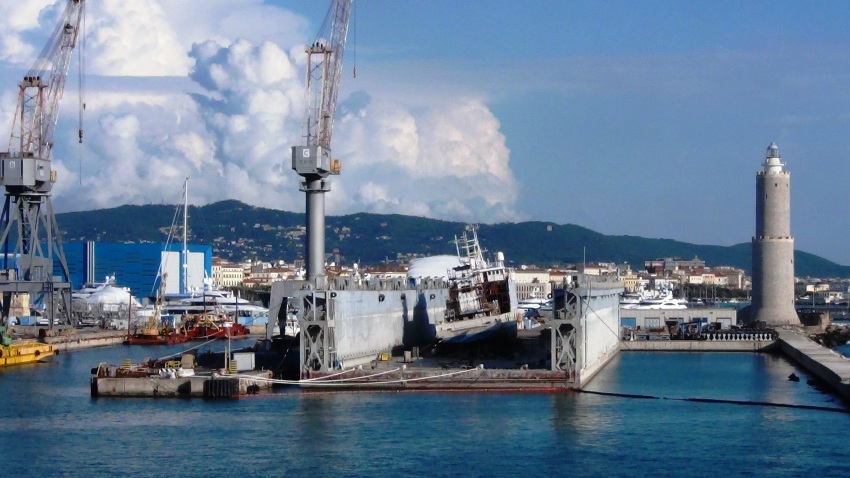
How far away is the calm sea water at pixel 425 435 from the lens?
1239 inches

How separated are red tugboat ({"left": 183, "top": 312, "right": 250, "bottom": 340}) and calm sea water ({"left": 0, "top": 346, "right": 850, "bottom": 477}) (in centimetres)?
4117

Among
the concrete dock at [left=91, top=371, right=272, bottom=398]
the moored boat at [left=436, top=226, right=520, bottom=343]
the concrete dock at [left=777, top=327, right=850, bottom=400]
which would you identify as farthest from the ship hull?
the concrete dock at [left=91, top=371, right=272, bottom=398]

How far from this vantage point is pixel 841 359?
184 feet

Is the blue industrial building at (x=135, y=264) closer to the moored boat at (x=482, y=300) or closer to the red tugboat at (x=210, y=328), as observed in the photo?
the red tugboat at (x=210, y=328)

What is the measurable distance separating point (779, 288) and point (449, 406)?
148 ft

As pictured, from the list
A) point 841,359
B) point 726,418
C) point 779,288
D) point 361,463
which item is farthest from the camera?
point 779,288

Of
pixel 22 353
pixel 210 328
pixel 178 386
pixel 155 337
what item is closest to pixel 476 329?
pixel 178 386

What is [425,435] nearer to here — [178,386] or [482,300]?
[178,386]

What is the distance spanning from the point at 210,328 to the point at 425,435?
5884 cm

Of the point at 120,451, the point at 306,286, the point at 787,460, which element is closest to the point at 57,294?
the point at 306,286

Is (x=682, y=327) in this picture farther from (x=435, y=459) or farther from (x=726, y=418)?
(x=435, y=459)

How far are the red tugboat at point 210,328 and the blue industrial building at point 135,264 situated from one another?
4643 cm

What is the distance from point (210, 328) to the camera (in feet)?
302

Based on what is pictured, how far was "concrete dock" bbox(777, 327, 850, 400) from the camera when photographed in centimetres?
4578
